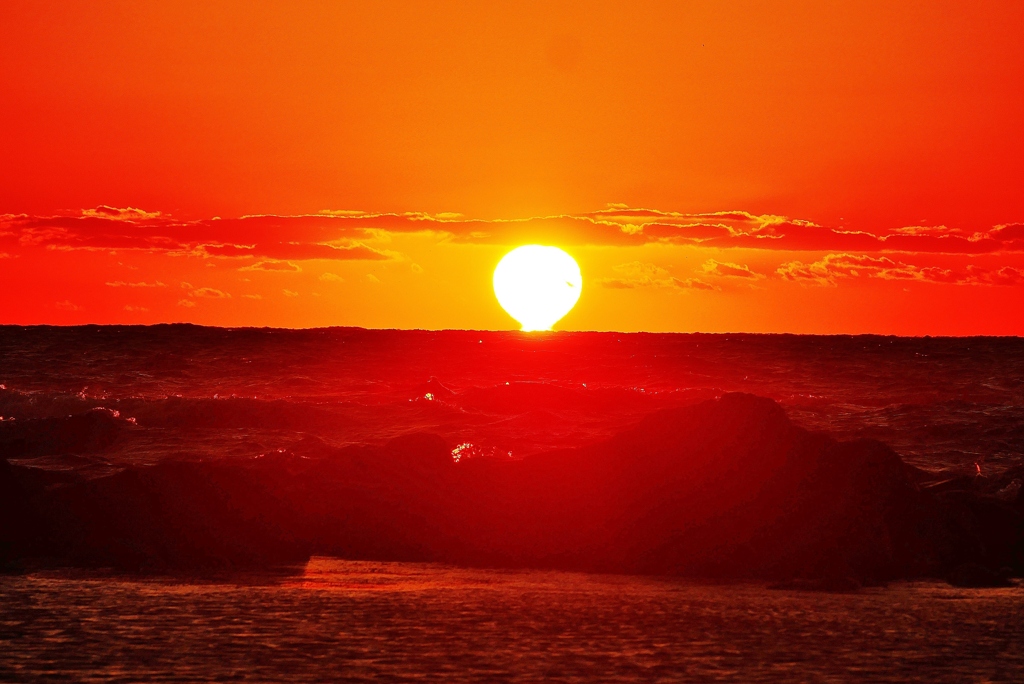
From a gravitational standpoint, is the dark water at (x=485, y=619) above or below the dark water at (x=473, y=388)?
below

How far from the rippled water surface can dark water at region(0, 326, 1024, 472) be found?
10.4 meters

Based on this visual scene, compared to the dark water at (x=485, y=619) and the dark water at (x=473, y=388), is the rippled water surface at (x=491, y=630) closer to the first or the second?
the dark water at (x=485, y=619)

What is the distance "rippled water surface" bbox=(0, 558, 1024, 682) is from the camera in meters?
11.2

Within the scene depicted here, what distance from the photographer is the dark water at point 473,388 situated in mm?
31500

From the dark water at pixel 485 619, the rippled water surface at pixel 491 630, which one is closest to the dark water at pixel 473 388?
the dark water at pixel 485 619

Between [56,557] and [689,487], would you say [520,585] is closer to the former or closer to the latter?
[689,487]

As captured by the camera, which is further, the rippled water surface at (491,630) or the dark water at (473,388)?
the dark water at (473,388)

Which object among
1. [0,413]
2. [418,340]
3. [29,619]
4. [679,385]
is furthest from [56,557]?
[418,340]

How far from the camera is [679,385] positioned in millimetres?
58031

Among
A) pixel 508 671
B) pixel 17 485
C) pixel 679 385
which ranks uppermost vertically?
pixel 679 385

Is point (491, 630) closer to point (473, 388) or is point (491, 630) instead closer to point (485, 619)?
point (485, 619)

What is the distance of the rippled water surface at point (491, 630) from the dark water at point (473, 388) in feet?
34.0

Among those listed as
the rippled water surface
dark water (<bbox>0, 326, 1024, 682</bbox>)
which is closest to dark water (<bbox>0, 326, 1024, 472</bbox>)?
dark water (<bbox>0, 326, 1024, 682</bbox>)

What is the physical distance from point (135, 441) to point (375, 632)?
19.0 m
